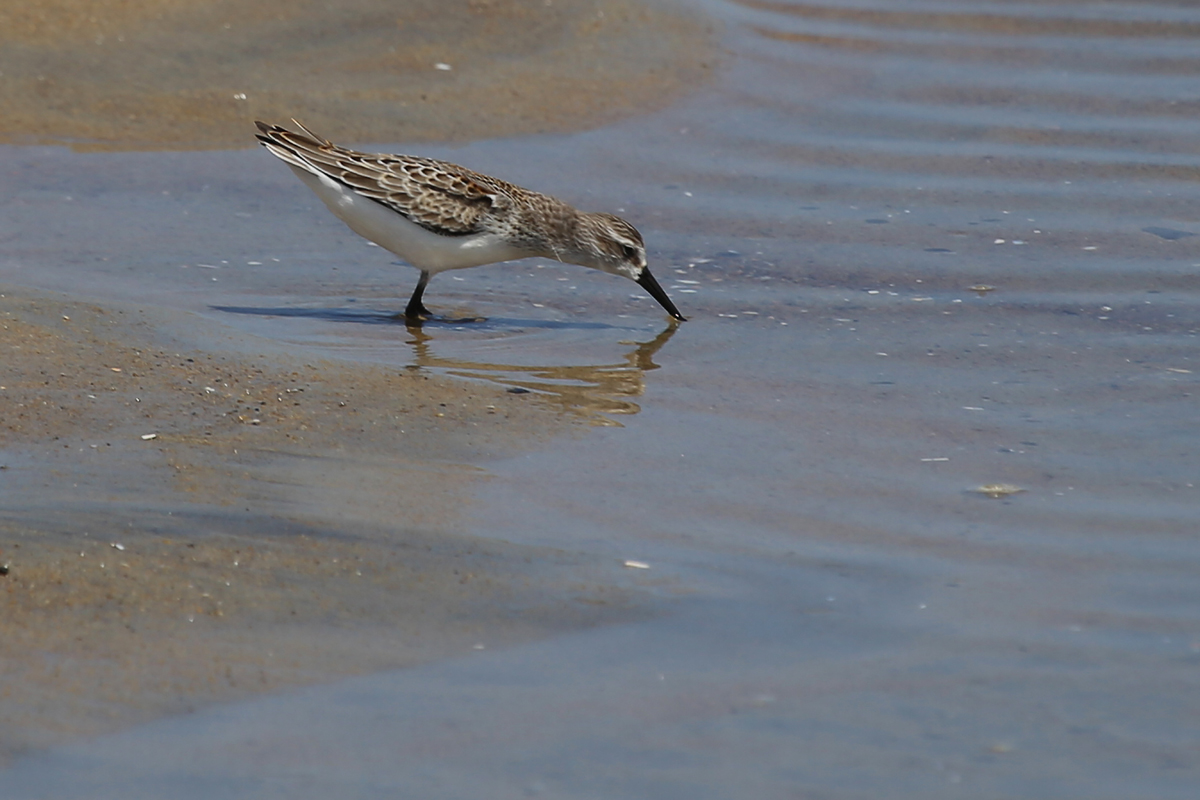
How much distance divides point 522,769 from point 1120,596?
1.80 meters

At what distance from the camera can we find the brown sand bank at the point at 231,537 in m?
3.82

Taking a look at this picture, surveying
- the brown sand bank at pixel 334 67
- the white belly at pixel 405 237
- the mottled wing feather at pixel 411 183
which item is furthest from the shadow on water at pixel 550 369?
the brown sand bank at pixel 334 67

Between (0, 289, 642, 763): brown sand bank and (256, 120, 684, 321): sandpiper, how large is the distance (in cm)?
130

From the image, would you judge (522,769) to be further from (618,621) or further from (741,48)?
(741,48)

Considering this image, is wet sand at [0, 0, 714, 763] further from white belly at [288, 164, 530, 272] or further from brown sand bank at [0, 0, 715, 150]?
brown sand bank at [0, 0, 715, 150]

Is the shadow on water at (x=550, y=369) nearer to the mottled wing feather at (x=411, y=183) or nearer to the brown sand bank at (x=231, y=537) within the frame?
the brown sand bank at (x=231, y=537)

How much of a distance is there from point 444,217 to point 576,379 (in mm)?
1255

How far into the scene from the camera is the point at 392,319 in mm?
7172

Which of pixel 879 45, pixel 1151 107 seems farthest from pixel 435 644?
pixel 879 45

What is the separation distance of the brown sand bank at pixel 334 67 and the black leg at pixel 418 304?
99.8 inches

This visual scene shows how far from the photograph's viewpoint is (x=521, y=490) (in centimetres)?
502

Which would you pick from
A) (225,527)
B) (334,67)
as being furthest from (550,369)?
(334,67)

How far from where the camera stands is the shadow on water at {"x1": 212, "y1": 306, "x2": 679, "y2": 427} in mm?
6004

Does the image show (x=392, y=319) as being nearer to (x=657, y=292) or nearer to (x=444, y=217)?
(x=444, y=217)
